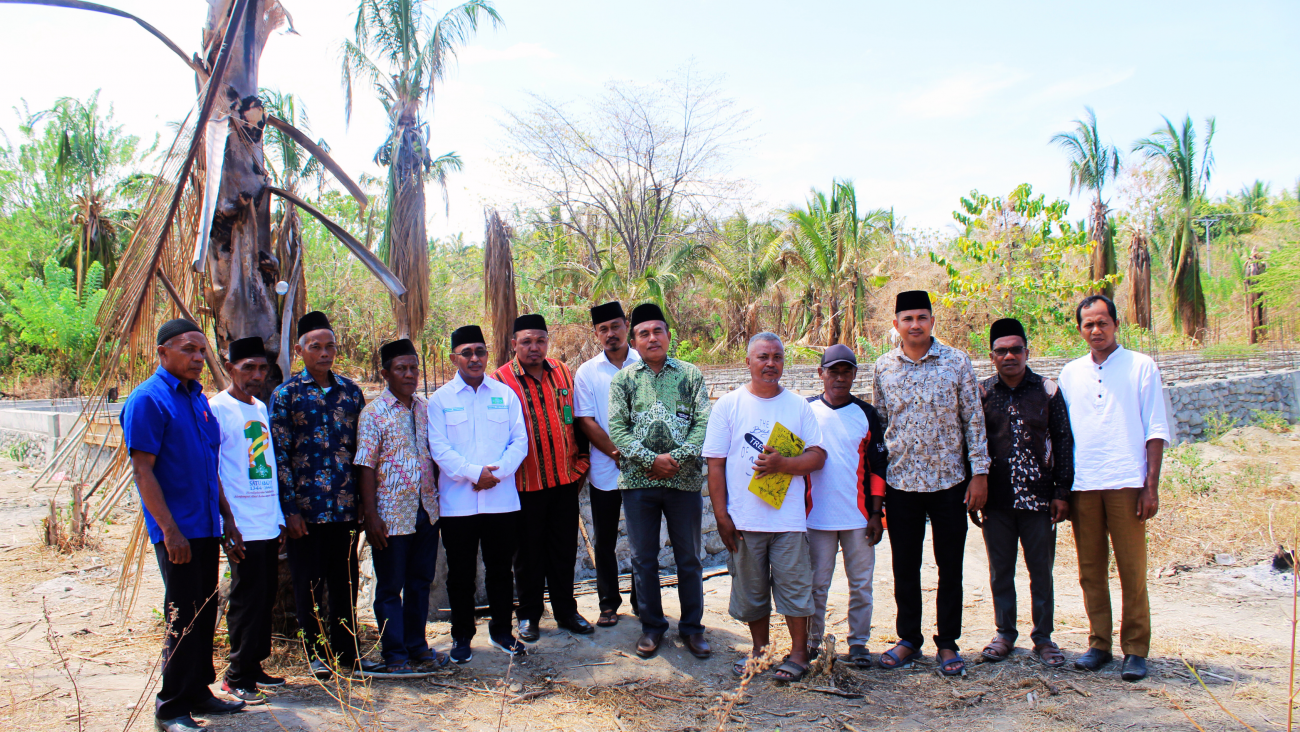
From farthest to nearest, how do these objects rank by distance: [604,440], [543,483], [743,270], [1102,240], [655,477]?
[743,270]
[1102,240]
[604,440]
[543,483]
[655,477]

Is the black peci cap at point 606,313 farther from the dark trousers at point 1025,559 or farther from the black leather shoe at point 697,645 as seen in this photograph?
the dark trousers at point 1025,559

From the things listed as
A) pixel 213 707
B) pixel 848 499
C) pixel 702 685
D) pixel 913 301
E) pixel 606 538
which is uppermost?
pixel 913 301

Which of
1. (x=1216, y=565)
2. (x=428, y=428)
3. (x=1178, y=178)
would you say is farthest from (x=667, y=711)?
(x=1178, y=178)

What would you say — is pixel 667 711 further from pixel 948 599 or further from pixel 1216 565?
pixel 1216 565

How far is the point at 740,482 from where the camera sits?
3947 millimetres

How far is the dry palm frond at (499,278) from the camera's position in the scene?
27.8 feet

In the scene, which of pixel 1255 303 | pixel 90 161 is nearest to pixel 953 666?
pixel 1255 303

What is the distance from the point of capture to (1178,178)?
87.3ft

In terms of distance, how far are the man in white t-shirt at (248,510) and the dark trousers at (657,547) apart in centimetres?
186

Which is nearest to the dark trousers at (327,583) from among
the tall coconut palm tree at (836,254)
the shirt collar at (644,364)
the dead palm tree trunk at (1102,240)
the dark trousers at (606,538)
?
the dark trousers at (606,538)

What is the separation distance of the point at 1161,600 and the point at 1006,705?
2733mm

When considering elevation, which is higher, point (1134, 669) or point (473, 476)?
point (473, 476)

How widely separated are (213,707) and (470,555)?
135 cm

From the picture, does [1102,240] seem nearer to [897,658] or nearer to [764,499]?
[897,658]
